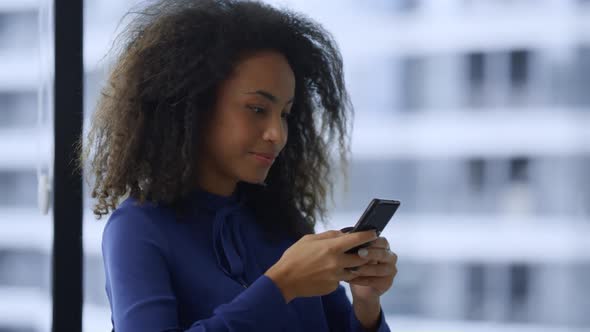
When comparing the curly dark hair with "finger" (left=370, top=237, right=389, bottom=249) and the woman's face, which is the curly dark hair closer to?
the woman's face

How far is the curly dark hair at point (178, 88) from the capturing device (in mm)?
1030

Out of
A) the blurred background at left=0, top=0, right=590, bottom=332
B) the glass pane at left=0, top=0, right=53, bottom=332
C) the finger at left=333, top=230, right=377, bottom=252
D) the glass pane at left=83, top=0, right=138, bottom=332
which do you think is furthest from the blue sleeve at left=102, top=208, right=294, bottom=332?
the blurred background at left=0, top=0, right=590, bottom=332

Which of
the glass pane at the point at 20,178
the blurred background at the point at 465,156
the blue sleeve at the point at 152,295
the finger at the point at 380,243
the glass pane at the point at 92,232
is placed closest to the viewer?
the blue sleeve at the point at 152,295

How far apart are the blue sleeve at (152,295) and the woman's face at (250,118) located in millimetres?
161

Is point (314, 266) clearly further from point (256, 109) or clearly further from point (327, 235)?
point (256, 109)

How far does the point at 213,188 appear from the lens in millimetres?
1085

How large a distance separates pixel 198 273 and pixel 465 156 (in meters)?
1.50

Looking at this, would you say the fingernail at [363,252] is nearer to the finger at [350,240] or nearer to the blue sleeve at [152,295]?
the finger at [350,240]

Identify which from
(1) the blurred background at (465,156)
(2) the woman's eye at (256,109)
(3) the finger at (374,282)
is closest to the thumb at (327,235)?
(3) the finger at (374,282)

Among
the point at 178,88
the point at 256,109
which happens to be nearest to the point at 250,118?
the point at 256,109

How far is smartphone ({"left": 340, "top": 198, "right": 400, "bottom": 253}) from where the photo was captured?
939 millimetres

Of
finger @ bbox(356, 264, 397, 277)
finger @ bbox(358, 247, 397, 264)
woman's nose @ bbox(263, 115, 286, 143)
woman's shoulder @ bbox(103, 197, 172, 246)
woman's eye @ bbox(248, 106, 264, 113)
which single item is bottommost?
finger @ bbox(356, 264, 397, 277)

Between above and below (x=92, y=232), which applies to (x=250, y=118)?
above

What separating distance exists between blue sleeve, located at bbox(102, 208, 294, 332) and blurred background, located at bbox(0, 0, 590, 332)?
1.23m
